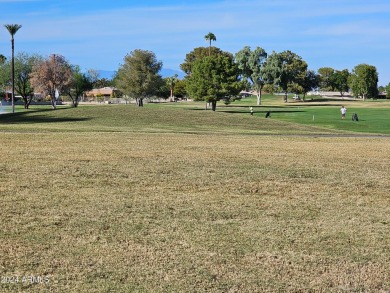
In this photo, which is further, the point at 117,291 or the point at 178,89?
the point at 178,89

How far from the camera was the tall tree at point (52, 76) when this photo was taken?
90000 mm

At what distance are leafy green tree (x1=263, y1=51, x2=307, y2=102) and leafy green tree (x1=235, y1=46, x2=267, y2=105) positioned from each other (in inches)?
70.2

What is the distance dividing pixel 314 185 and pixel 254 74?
465 ft

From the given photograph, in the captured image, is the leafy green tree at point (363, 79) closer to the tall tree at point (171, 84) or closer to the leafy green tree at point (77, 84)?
the tall tree at point (171, 84)

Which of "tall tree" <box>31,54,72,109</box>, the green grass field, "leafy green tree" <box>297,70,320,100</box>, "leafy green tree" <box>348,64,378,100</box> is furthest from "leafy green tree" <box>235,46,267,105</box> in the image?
the green grass field

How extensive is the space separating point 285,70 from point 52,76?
7787 centimetres

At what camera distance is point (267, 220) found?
908 cm

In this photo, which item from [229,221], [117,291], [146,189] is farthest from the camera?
[146,189]

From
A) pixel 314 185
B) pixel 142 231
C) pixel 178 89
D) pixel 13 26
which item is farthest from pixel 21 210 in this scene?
pixel 178 89

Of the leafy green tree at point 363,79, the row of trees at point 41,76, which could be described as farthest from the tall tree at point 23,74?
the leafy green tree at point 363,79

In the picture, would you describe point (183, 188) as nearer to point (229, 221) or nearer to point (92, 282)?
point (229, 221)

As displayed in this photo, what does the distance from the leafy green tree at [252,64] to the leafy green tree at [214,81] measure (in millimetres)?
61467

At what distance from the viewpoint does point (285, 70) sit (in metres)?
153

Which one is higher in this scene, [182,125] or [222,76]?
[222,76]
